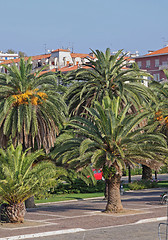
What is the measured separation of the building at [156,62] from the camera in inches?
3886

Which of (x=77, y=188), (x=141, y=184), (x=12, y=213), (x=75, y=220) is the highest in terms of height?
(x=12, y=213)

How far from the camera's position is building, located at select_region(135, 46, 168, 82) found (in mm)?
98706

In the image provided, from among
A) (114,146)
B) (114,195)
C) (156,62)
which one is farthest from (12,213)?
(156,62)

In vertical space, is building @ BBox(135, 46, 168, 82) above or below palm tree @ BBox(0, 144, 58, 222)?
above

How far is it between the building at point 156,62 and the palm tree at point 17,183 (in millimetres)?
75687

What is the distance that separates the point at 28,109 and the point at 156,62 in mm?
71866

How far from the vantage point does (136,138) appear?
89.9ft

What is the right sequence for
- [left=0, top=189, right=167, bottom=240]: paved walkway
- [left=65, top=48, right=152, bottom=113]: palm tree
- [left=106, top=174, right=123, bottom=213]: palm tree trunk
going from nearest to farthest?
[left=0, top=189, right=167, bottom=240]: paved walkway, [left=106, top=174, right=123, bottom=213]: palm tree trunk, [left=65, top=48, right=152, bottom=113]: palm tree

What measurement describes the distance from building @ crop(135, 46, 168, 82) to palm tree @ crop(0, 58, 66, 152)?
6526cm

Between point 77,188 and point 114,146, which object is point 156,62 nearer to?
point 77,188

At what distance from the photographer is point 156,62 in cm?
10075

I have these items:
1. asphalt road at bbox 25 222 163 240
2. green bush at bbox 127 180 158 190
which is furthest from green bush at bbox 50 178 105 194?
asphalt road at bbox 25 222 163 240

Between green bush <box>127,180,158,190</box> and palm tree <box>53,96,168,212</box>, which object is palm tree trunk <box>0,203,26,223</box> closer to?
palm tree <box>53,96,168,212</box>

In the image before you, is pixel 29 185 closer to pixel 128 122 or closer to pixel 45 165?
pixel 45 165
